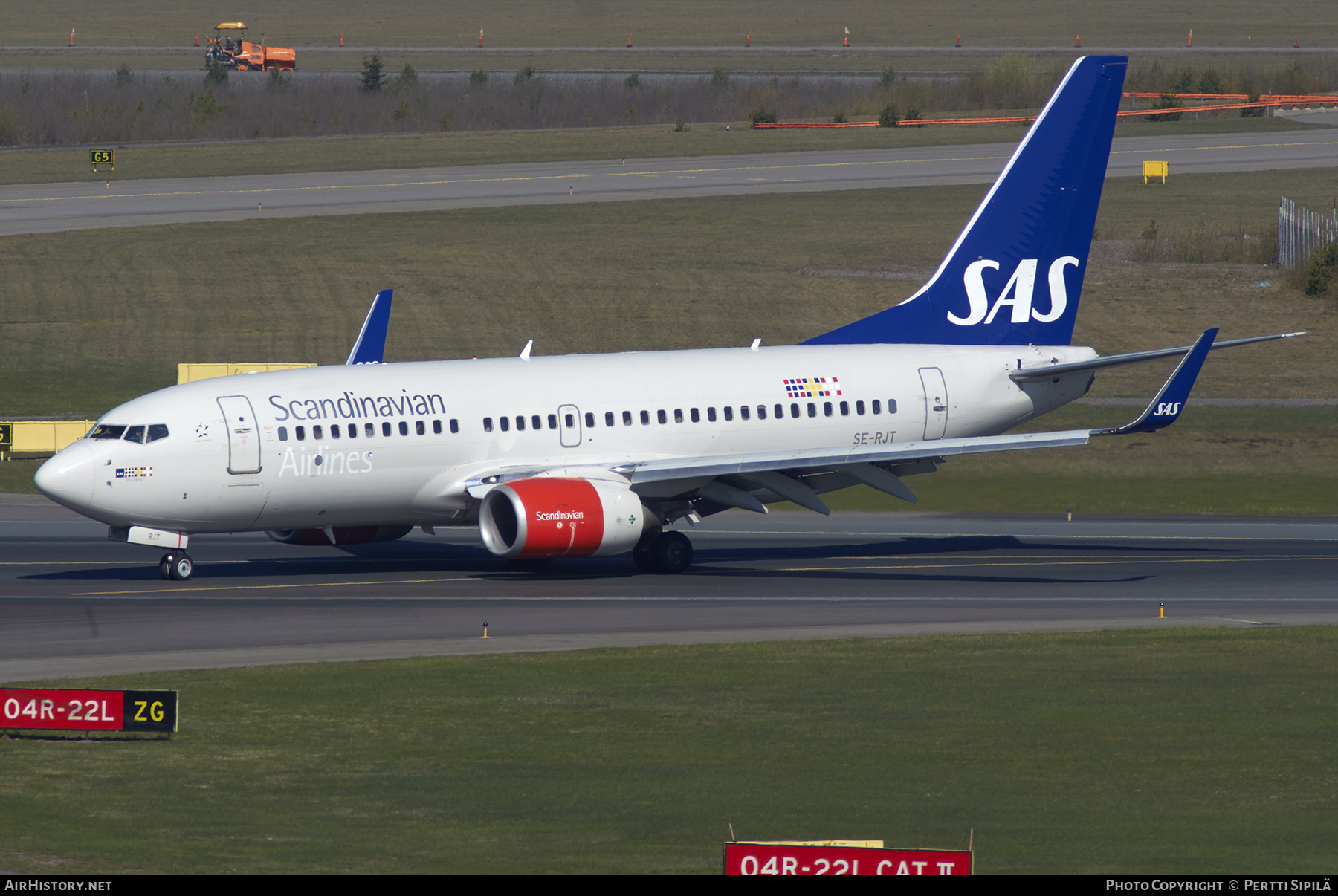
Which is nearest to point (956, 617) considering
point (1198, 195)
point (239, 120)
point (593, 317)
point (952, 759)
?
point (952, 759)

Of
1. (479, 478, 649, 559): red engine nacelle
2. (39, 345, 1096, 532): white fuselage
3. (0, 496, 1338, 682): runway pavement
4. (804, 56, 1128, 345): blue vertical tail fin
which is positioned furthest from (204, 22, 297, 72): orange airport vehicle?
(479, 478, 649, 559): red engine nacelle

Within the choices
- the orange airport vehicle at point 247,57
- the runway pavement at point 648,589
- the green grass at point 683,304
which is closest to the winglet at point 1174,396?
the runway pavement at point 648,589

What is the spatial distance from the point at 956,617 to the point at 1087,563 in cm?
829

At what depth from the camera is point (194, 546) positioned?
46.0 meters

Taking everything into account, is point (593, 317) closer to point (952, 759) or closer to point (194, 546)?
point (194, 546)

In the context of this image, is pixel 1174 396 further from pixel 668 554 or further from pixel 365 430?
pixel 365 430

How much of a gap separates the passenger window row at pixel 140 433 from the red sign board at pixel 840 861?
84.4 feet

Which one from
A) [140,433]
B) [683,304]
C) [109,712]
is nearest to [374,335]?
[140,433]

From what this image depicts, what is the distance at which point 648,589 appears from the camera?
38812 millimetres

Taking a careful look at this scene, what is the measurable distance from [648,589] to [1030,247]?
48.2 feet

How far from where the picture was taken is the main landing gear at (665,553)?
41.0 metres

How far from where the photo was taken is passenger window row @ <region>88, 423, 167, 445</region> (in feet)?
122

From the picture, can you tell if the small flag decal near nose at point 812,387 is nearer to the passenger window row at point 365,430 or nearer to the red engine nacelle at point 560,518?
the red engine nacelle at point 560,518

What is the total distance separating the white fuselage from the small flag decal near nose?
4 centimetres
